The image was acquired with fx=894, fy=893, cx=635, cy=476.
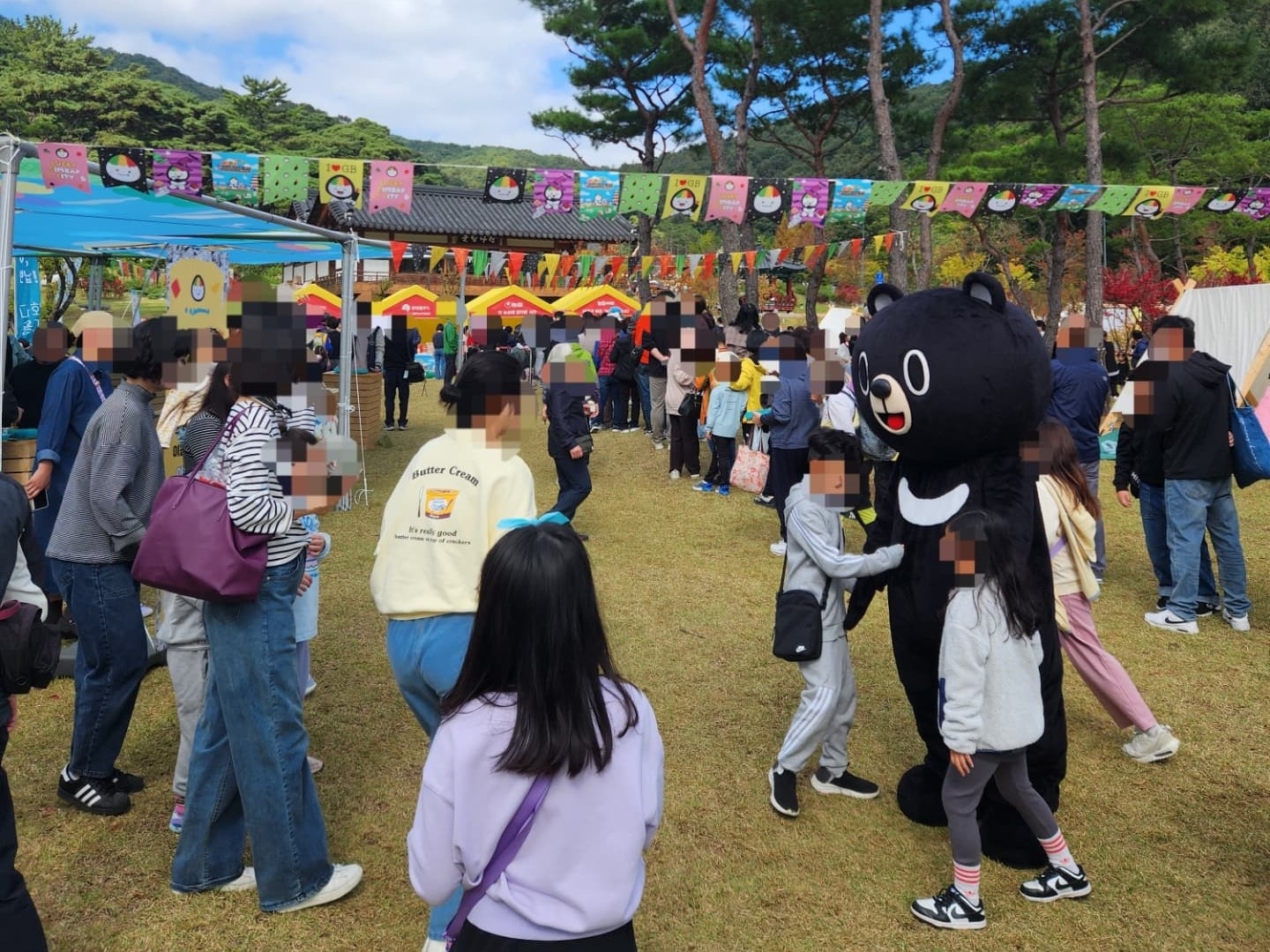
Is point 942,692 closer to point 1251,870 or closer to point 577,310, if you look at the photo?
point 1251,870

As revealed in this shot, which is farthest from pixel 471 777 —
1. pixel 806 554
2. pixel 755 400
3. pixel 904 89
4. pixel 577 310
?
pixel 904 89

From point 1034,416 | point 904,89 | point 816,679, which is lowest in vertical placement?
point 816,679

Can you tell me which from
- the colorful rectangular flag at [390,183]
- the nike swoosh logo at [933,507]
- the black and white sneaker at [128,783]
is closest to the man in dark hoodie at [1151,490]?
the nike swoosh logo at [933,507]

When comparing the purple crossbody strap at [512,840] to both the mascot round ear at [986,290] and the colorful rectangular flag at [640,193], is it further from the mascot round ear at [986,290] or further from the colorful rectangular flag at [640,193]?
the colorful rectangular flag at [640,193]

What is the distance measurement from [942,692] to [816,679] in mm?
681

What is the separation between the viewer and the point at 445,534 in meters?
2.53

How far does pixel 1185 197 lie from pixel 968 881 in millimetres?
10051

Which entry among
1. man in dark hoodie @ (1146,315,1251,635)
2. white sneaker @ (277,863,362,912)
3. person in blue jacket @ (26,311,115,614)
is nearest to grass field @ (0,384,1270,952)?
white sneaker @ (277,863,362,912)

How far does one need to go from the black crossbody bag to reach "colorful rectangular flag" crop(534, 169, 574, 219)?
23.3ft

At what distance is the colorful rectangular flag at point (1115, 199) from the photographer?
10.2 meters

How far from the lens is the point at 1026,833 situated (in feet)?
10.6

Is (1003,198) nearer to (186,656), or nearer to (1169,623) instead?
(1169,623)

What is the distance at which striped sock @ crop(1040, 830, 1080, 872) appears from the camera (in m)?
3.03

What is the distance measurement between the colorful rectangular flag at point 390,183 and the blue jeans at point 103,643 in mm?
6538
